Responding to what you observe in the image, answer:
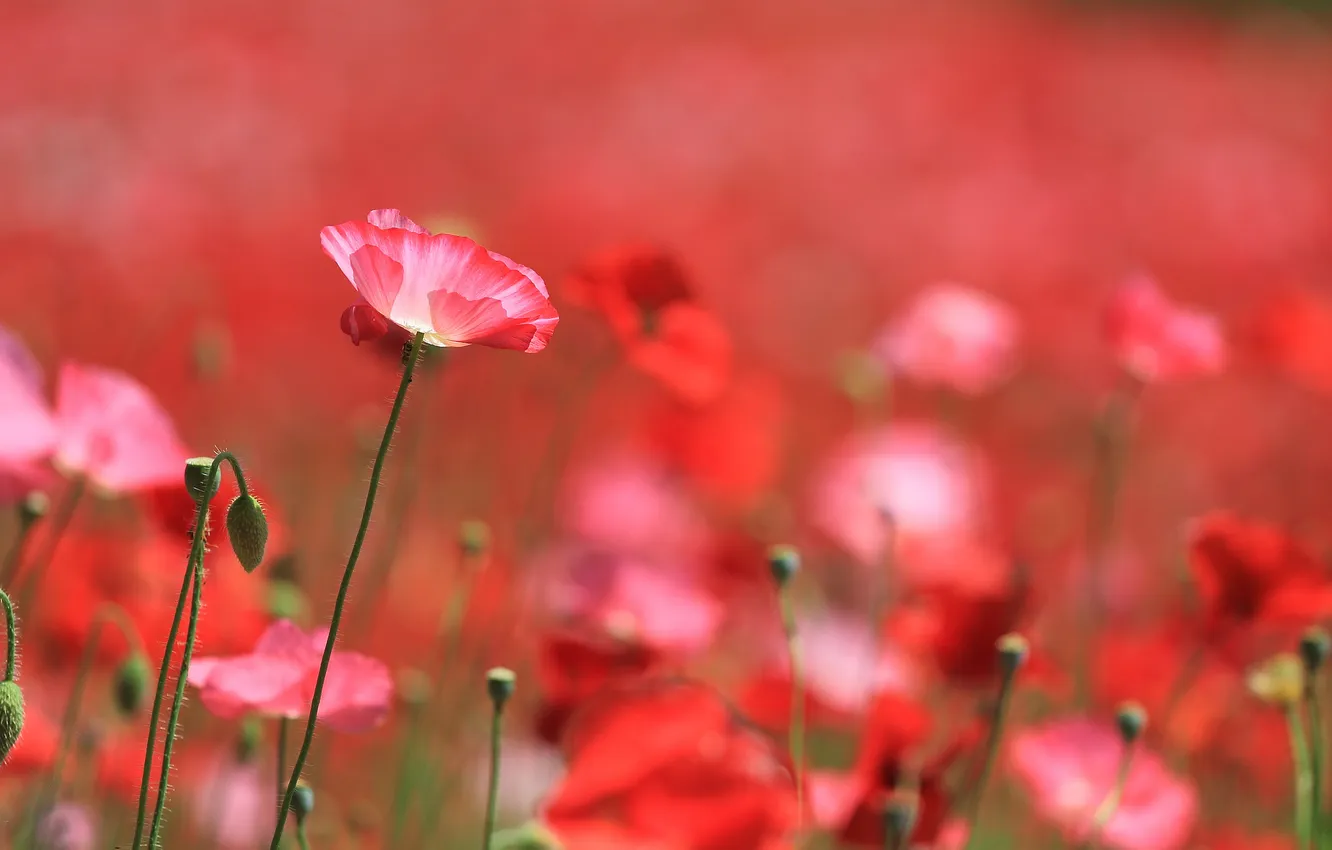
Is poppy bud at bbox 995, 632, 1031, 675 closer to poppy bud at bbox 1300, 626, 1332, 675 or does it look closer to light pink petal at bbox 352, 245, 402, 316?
poppy bud at bbox 1300, 626, 1332, 675

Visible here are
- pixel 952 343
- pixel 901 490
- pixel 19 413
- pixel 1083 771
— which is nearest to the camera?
pixel 19 413

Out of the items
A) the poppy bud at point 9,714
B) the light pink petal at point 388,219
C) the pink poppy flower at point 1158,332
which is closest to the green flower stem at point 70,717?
the poppy bud at point 9,714

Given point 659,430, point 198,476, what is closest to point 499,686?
point 198,476

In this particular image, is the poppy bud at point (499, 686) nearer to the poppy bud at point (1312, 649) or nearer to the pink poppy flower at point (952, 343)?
the poppy bud at point (1312, 649)

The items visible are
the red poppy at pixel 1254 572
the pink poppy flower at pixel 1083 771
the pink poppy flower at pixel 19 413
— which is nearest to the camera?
the pink poppy flower at pixel 19 413

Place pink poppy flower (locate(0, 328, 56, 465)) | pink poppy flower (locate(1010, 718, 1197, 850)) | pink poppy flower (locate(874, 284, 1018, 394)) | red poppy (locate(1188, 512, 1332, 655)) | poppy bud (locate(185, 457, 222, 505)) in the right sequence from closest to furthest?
poppy bud (locate(185, 457, 222, 505)), pink poppy flower (locate(0, 328, 56, 465)), red poppy (locate(1188, 512, 1332, 655)), pink poppy flower (locate(1010, 718, 1197, 850)), pink poppy flower (locate(874, 284, 1018, 394))

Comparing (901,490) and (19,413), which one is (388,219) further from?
(901,490)

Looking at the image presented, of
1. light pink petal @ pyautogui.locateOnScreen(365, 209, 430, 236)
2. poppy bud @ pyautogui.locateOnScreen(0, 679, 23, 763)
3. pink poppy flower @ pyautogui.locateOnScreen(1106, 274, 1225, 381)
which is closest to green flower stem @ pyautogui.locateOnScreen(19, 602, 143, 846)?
poppy bud @ pyautogui.locateOnScreen(0, 679, 23, 763)
